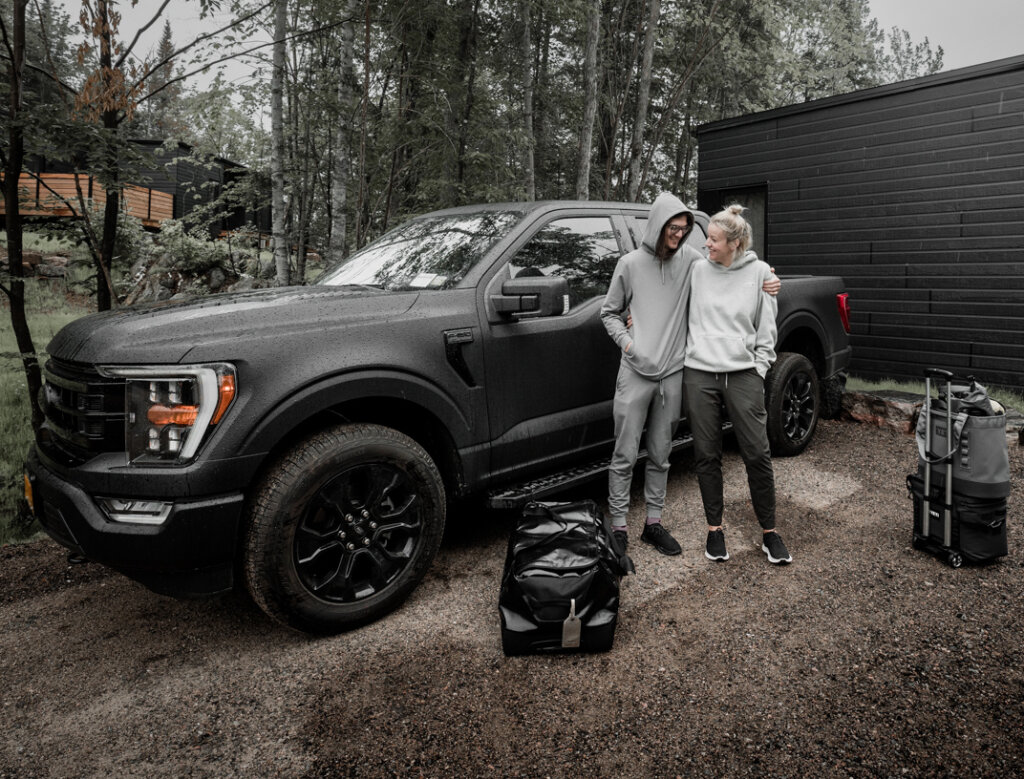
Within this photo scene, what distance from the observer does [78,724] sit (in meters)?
2.25

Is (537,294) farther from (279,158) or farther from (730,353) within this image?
(279,158)

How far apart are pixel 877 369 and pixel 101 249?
30.4 feet

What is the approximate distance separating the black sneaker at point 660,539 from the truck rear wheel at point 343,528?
4.44 ft

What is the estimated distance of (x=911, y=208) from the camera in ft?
26.8

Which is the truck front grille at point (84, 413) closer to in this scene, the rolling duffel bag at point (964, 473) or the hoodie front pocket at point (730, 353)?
the hoodie front pocket at point (730, 353)

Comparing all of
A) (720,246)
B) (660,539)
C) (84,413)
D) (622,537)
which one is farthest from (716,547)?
(84,413)

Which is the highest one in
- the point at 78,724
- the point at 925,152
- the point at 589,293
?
the point at 925,152

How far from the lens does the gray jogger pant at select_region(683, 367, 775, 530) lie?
335 centimetres

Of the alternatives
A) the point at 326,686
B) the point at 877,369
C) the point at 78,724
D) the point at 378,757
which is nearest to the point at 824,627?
the point at 378,757

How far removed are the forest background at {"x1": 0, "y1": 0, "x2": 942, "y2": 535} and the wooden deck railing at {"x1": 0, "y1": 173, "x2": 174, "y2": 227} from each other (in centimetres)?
11

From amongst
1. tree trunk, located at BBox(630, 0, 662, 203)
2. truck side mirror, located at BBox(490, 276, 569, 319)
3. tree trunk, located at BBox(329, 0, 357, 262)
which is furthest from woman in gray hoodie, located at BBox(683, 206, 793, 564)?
tree trunk, located at BBox(630, 0, 662, 203)

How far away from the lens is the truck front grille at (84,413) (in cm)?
234

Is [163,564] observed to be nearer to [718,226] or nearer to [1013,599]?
[718,226]

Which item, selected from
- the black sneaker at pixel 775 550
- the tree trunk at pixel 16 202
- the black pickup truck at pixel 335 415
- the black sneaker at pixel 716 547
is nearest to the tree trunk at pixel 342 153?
the tree trunk at pixel 16 202
